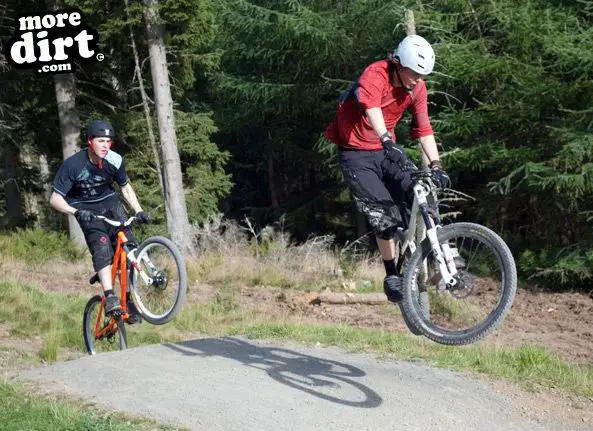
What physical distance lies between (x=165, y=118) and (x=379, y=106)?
11903 mm

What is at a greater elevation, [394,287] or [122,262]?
[122,262]

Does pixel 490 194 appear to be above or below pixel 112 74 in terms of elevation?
below

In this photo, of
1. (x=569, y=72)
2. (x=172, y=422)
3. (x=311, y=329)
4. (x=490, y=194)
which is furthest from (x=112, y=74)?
(x=172, y=422)

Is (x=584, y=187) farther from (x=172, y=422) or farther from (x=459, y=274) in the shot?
(x=172, y=422)

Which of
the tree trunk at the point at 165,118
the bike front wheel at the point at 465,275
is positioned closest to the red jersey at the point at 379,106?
the bike front wheel at the point at 465,275

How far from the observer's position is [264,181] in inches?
1368

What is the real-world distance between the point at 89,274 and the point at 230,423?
1125 centimetres

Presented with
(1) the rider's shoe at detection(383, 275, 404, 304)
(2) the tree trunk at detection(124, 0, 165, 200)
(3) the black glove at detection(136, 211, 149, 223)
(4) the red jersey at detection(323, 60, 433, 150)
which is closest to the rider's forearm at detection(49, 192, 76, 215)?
(3) the black glove at detection(136, 211, 149, 223)

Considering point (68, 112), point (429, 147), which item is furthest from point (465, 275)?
point (68, 112)

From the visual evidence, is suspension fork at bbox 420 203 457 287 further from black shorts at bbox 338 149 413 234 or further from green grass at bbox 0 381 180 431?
green grass at bbox 0 381 180 431

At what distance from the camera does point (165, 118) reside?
17.2 metres

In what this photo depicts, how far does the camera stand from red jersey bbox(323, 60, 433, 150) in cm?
594

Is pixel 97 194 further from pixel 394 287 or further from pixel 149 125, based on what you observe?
pixel 149 125

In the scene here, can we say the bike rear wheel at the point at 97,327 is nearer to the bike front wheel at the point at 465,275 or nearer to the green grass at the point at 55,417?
the green grass at the point at 55,417
